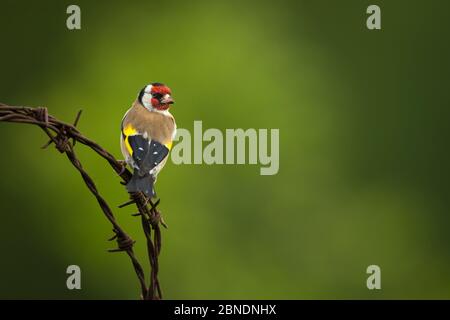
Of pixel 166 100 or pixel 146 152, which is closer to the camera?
pixel 146 152

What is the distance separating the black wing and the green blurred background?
4006mm

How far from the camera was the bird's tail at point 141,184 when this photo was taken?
338cm

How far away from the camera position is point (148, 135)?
4.40 m

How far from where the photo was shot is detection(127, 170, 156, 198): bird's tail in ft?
11.1

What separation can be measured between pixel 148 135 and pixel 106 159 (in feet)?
3.89

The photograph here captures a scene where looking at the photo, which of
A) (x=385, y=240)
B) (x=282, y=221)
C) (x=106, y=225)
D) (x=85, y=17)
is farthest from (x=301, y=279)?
(x=85, y=17)

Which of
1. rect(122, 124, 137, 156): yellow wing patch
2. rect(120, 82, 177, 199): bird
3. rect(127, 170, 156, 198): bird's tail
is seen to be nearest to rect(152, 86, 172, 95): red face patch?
rect(120, 82, 177, 199): bird

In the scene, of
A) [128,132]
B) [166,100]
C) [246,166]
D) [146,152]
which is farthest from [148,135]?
[246,166]

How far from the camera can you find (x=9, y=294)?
9.43m

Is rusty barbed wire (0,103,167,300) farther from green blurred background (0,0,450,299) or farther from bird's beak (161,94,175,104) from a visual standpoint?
green blurred background (0,0,450,299)

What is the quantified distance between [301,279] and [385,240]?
122 centimetres

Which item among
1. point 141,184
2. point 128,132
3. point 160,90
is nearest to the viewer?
point 141,184

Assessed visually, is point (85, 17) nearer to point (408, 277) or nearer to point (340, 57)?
point (340, 57)

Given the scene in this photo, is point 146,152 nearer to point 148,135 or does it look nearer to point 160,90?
point 148,135
